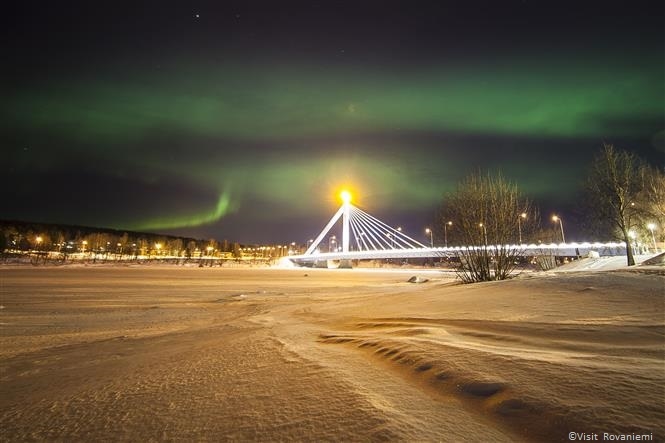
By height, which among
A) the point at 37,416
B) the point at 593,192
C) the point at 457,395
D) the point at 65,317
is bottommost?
the point at 65,317

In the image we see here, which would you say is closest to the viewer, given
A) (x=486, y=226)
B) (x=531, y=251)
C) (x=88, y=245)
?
(x=486, y=226)

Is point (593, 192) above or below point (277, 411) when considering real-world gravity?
above

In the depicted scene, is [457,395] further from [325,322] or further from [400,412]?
[325,322]

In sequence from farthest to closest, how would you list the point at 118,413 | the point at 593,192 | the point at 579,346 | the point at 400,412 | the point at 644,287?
the point at 593,192 → the point at 644,287 → the point at 579,346 → the point at 118,413 → the point at 400,412

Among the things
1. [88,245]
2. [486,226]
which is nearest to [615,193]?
[486,226]

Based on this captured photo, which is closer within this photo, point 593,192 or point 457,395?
point 457,395

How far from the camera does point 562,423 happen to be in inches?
77.2

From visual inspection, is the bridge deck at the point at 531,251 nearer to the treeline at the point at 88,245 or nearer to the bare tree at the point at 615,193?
the bare tree at the point at 615,193

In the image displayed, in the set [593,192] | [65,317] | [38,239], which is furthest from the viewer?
[38,239]

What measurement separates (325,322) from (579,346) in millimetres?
4948

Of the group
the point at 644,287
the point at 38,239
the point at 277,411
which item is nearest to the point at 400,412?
the point at 277,411

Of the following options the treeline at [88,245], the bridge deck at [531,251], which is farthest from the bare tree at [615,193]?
the treeline at [88,245]

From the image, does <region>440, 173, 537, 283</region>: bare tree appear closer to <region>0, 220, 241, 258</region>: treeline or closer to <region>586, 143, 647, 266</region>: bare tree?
<region>586, 143, 647, 266</region>: bare tree

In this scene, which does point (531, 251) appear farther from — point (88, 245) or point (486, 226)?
point (88, 245)
